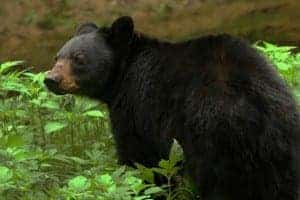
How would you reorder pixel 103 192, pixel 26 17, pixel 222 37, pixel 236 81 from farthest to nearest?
pixel 26 17 < pixel 222 37 < pixel 236 81 < pixel 103 192

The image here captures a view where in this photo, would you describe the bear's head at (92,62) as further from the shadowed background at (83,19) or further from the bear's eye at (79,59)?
the shadowed background at (83,19)

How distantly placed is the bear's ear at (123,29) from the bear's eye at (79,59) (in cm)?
30

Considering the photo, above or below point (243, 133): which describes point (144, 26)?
above

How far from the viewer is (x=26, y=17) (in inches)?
428

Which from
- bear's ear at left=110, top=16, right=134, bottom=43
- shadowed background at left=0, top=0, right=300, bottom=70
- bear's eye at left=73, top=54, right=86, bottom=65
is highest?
shadowed background at left=0, top=0, right=300, bottom=70

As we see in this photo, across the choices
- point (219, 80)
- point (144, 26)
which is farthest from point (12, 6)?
point (219, 80)

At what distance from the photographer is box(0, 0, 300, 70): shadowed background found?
1080 centimetres

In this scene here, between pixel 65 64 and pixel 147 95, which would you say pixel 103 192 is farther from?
pixel 65 64

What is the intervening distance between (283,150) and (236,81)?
Answer: 0.54 m

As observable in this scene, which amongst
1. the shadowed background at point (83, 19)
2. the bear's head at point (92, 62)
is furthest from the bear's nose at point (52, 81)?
the shadowed background at point (83, 19)

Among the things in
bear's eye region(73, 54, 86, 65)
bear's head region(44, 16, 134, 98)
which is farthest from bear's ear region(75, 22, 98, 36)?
bear's eye region(73, 54, 86, 65)

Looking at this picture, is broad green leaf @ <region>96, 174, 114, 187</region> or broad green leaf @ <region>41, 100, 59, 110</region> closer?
broad green leaf @ <region>96, 174, 114, 187</region>

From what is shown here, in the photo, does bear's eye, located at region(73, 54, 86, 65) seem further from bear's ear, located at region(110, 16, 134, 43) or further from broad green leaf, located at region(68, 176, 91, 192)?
broad green leaf, located at region(68, 176, 91, 192)

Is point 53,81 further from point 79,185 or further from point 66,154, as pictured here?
point 79,185
